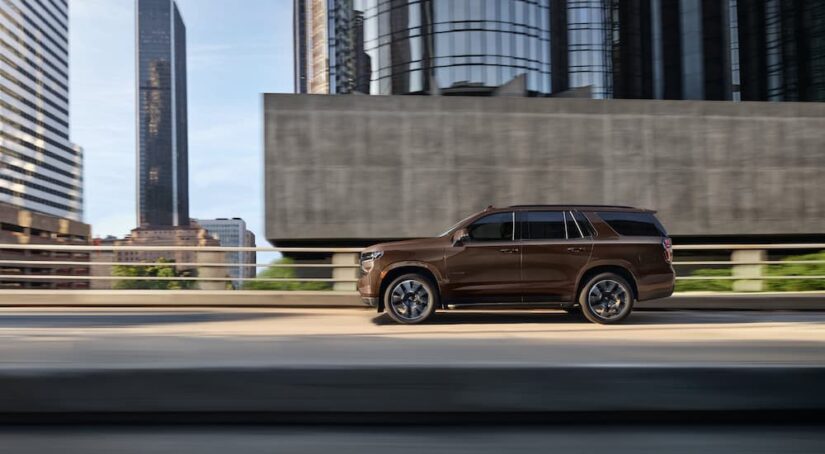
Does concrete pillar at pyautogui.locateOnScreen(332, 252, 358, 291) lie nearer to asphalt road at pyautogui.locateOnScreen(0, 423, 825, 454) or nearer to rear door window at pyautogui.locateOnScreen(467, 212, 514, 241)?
rear door window at pyautogui.locateOnScreen(467, 212, 514, 241)

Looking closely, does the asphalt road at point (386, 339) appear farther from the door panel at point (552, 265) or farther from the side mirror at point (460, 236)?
the side mirror at point (460, 236)

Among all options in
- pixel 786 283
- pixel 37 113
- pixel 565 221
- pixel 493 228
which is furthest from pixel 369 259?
pixel 37 113

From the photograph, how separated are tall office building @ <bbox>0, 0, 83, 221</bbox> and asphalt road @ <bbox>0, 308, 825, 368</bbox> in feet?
512

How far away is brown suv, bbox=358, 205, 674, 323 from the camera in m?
10.3

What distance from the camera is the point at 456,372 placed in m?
4.79

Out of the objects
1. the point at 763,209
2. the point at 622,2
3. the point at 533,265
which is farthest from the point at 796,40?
the point at 533,265

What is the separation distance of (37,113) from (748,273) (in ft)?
605

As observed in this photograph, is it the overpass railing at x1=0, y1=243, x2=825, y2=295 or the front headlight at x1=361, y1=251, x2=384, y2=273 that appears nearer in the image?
the front headlight at x1=361, y1=251, x2=384, y2=273

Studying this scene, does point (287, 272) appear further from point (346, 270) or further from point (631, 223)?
point (631, 223)

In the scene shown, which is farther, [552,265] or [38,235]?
[38,235]

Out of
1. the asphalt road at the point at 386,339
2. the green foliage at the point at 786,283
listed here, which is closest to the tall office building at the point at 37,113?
the asphalt road at the point at 386,339

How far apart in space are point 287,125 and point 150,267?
8.83 metres

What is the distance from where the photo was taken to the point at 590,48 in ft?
153

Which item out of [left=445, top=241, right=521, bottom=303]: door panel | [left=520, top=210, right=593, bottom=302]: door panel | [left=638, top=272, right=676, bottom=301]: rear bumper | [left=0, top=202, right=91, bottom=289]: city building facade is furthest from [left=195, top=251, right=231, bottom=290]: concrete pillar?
[left=0, top=202, right=91, bottom=289]: city building facade
